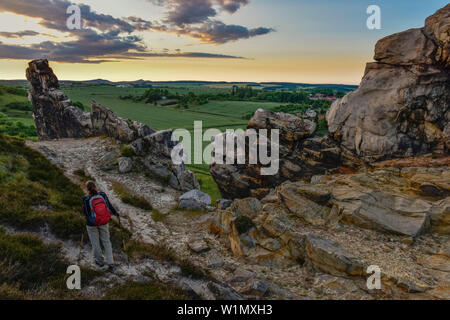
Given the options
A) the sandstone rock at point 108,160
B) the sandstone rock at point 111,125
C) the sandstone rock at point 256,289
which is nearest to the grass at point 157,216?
the sandstone rock at point 108,160

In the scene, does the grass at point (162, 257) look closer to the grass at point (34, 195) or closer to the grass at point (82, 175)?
the grass at point (34, 195)

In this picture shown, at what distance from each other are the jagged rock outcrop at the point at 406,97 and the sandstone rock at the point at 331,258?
43.0 feet

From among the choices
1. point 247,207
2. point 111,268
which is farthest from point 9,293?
point 247,207

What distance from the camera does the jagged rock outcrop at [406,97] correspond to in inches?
914

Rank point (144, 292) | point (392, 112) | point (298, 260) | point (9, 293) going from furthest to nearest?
point (392, 112)
point (298, 260)
point (144, 292)
point (9, 293)

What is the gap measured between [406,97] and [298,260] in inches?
687

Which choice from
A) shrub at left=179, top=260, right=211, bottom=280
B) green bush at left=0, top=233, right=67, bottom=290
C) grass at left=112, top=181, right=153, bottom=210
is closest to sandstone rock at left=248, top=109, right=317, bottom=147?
grass at left=112, top=181, right=153, bottom=210

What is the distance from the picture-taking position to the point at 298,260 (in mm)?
16797

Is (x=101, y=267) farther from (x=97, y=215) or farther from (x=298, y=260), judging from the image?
(x=298, y=260)

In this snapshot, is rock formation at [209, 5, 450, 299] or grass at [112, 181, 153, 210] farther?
grass at [112, 181, 153, 210]

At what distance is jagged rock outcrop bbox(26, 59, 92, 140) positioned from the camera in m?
44.1

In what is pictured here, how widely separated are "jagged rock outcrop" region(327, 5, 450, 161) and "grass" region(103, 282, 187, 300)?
71.6 feet

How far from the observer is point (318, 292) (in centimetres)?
1398

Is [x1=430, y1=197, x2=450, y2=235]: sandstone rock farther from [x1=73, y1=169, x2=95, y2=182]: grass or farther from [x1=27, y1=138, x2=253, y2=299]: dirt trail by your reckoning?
[x1=73, y1=169, x2=95, y2=182]: grass
